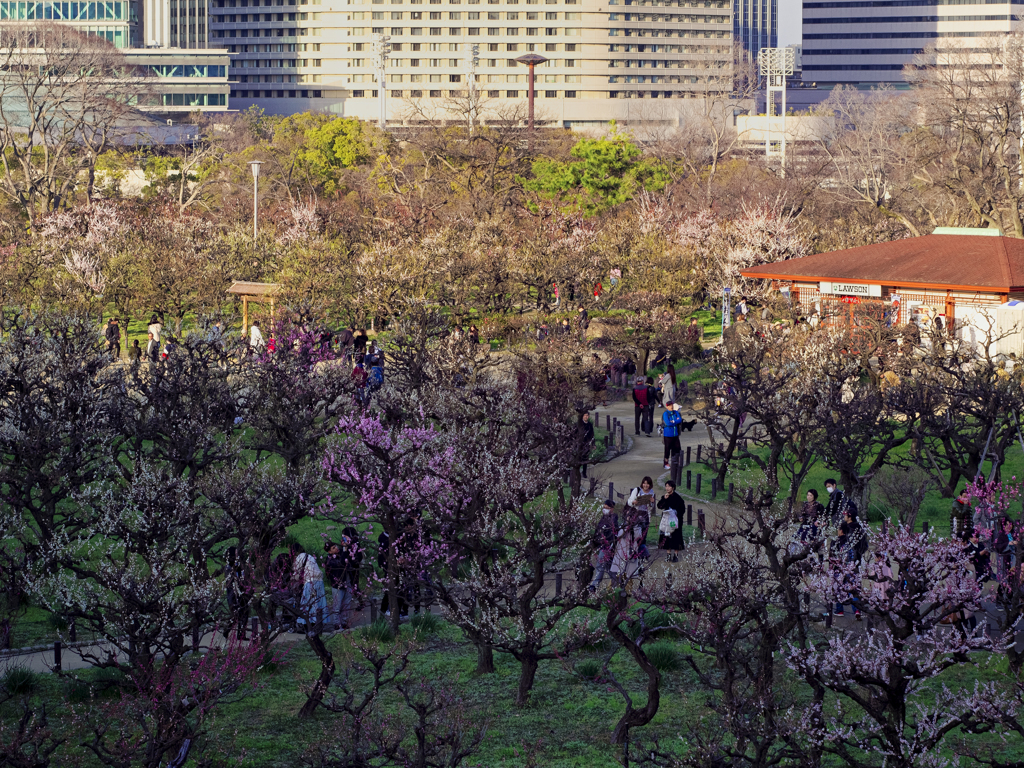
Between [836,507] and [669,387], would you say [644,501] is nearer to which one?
[836,507]

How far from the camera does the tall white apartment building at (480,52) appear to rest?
540 ft

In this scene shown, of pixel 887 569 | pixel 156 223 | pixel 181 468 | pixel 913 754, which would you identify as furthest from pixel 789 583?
pixel 156 223

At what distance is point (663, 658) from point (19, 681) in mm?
7569

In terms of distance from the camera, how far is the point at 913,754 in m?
10.3

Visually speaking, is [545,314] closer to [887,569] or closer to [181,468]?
[181,468]

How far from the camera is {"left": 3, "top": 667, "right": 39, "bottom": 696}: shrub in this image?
14344mm

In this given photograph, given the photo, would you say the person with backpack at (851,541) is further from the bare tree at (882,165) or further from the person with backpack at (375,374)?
the bare tree at (882,165)

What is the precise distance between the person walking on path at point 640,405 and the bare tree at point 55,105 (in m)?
37.9

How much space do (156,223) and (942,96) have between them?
115 ft

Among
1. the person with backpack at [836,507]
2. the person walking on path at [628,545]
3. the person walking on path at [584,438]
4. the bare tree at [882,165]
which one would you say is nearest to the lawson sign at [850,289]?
the bare tree at [882,165]

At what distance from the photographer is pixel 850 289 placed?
37.8 m

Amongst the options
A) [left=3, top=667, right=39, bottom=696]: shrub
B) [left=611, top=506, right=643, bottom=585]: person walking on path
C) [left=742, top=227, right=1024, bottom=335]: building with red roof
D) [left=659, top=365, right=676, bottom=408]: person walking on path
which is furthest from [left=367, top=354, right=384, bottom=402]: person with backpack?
[left=3, top=667, right=39, bottom=696]: shrub

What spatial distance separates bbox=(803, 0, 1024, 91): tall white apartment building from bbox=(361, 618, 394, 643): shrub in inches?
6617

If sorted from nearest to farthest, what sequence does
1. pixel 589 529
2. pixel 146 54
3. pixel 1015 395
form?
pixel 589 529, pixel 1015 395, pixel 146 54
